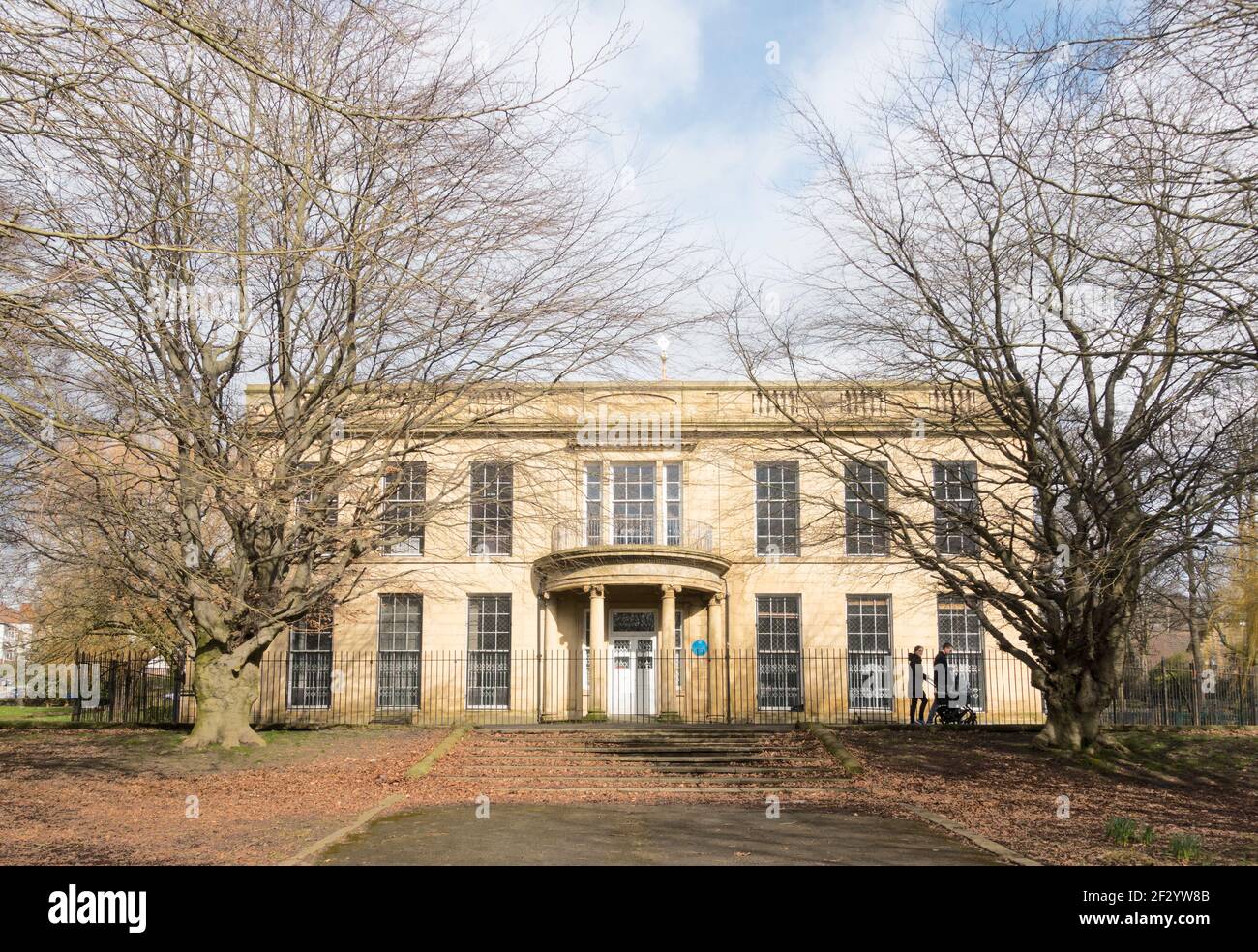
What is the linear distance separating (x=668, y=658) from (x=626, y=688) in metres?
2.28

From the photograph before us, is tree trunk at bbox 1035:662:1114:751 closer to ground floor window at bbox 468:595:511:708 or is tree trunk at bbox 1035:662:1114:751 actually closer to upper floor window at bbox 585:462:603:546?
upper floor window at bbox 585:462:603:546

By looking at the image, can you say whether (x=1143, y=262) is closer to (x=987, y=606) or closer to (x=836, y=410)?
(x=836, y=410)

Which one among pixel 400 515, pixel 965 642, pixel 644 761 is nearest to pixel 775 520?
pixel 965 642

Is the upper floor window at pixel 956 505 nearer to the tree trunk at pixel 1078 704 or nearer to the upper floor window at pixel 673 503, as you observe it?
the tree trunk at pixel 1078 704

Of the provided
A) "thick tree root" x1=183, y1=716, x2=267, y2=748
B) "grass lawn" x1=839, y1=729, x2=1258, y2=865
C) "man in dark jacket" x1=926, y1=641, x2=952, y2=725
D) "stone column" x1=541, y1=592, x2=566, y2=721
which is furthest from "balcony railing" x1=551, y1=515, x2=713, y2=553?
"thick tree root" x1=183, y1=716, x2=267, y2=748

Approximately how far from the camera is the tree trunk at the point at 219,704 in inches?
712

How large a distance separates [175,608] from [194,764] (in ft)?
10.6

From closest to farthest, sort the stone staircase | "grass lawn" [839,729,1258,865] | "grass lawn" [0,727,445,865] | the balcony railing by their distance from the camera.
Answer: "grass lawn" [0,727,445,865], "grass lawn" [839,729,1258,865], the stone staircase, the balcony railing

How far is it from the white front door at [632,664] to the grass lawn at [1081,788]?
7473mm

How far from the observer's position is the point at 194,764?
1650cm

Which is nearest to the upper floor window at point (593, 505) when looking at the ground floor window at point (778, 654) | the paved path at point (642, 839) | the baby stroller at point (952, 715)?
the ground floor window at point (778, 654)

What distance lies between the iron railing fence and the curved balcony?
86.2 inches

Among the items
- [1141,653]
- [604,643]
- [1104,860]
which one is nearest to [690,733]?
[604,643]

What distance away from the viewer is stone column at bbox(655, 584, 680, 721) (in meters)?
26.0
